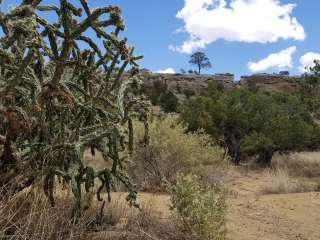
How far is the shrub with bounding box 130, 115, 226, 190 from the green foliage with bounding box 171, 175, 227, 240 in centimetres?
535

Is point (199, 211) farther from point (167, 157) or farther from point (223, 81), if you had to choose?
point (223, 81)

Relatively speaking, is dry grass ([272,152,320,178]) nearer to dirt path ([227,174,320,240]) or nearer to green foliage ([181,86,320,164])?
green foliage ([181,86,320,164])

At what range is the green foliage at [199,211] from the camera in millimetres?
6613

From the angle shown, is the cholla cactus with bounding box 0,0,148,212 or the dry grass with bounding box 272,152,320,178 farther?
the dry grass with bounding box 272,152,320,178

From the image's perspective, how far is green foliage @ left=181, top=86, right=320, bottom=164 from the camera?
918 inches

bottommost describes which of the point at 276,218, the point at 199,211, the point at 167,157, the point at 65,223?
the point at 276,218

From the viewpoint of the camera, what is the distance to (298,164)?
21625 millimetres

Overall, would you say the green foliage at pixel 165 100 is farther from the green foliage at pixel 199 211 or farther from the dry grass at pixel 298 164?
the green foliage at pixel 199 211

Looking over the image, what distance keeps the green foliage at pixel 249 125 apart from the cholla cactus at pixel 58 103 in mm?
17143

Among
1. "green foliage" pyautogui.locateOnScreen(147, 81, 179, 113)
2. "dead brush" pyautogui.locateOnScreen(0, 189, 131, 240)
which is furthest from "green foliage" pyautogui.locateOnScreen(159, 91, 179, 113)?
"dead brush" pyautogui.locateOnScreen(0, 189, 131, 240)

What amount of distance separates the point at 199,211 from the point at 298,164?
51.5 ft

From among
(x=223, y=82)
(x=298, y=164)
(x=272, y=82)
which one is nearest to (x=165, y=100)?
(x=298, y=164)

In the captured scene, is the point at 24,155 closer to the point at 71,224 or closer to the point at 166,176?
the point at 71,224

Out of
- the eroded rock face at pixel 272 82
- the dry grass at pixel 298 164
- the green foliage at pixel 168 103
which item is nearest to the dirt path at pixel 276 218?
the dry grass at pixel 298 164
